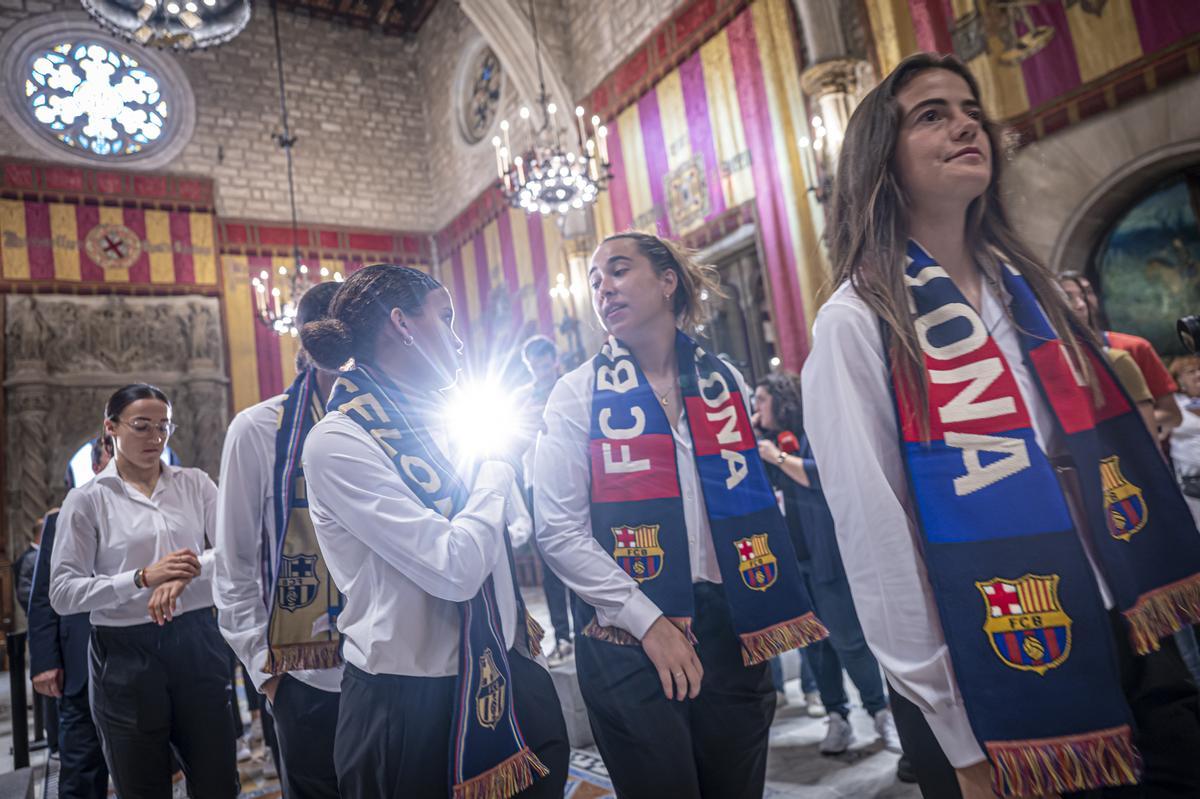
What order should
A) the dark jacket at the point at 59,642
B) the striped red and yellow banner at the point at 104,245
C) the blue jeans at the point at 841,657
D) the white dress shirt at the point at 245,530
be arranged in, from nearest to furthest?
1. the white dress shirt at the point at 245,530
2. the dark jacket at the point at 59,642
3. the blue jeans at the point at 841,657
4. the striped red and yellow banner at the point at 104,245

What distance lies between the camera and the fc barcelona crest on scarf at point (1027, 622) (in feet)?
2.82

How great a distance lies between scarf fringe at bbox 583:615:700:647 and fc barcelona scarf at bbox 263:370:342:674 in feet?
1.97

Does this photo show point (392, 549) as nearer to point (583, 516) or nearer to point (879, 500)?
point (583, 516)

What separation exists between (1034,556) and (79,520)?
8.25 ft

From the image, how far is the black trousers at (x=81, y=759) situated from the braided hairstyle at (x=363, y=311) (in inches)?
78.1

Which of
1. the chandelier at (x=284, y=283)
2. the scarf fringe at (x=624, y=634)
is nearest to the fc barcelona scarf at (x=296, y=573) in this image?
the scarf fringe at (x=624, y=634)

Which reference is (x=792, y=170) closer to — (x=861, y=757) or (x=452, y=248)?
(x=861, y=757)

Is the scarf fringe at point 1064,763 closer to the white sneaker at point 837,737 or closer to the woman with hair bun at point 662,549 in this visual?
the woman with hair bun at point 662,549

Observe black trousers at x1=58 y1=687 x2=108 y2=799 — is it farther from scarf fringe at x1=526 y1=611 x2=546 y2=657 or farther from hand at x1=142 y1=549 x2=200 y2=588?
scarf fringe at x1=526 y1=611 x2=546 y2=657

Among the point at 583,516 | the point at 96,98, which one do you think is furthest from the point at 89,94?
the point at 583,516

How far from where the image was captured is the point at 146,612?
84.8 inches

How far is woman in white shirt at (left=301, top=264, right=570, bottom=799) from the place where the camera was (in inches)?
46.8

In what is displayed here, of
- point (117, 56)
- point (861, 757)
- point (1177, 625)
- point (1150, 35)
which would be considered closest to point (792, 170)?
point (1150, 35)

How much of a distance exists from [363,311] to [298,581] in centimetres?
69
